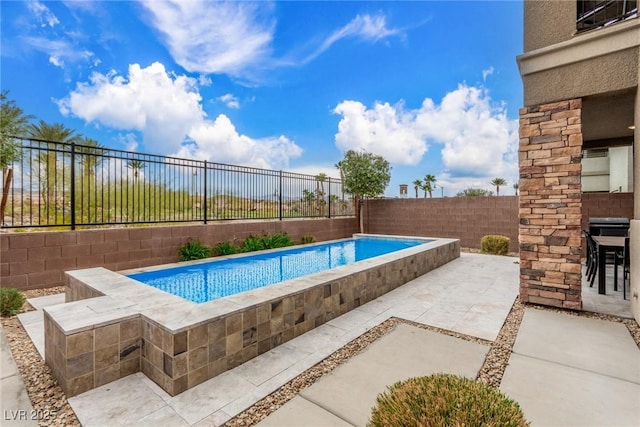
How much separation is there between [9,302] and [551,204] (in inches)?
293

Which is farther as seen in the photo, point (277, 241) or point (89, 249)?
point (277, 241)

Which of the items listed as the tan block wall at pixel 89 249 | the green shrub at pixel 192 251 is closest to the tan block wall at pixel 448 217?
the tan block wall at pixel 89 249

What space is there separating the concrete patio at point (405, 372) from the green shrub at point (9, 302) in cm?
26

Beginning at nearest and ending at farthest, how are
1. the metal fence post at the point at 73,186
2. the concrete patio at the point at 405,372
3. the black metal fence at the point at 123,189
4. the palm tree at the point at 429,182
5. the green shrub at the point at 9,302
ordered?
the concrete patio at the point at 405,372
the green shrub at the point at 9,302
the black metal fence at the point at 123,189
the metal fence post at the point at 73,186
the palm tree at the point at 429,182

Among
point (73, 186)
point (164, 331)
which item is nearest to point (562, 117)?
point (164, 331)

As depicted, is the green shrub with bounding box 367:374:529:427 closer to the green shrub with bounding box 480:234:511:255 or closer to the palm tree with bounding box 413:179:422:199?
the green shrub with bounding box 480:234:511:255

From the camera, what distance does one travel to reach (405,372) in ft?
8.41

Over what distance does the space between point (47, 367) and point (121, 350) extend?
0.82m

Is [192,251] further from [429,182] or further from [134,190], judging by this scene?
[429,182]

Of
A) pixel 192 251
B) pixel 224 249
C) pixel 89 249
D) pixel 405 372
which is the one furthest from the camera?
pixel 224 249

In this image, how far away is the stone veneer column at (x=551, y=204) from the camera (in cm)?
400

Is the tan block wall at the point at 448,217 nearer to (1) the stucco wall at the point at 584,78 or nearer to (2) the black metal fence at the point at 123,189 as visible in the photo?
(2) the black metal fence at the point at 123,189

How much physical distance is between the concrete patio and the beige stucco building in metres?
0.69

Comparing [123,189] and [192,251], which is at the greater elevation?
[123,189]
